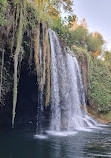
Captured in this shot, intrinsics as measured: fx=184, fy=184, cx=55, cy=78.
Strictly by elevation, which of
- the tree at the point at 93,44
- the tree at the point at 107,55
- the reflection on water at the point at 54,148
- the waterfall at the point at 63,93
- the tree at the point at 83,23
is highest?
the tree at the point at 83,23

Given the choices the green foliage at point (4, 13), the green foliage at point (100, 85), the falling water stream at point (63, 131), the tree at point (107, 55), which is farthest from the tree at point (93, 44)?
the green foliage at point (4, 13)

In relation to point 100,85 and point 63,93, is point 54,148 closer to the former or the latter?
point 63,93

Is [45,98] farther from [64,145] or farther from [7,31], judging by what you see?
[7,31]

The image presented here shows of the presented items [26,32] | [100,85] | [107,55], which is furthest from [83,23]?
[26,32]

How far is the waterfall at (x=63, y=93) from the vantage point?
33.9 ft

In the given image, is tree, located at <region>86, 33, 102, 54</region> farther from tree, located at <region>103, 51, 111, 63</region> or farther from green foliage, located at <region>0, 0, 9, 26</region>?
green foliage, located at <region>0, 0, 9, 26</region>

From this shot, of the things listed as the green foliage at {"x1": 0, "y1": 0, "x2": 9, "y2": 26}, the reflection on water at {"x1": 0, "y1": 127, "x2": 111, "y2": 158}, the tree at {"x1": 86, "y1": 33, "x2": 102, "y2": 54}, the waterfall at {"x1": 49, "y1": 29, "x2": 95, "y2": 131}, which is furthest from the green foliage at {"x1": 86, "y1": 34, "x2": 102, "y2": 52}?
the green foliage at {"x1": 0, "y1": 0, "x2": 9, "y2": 26}

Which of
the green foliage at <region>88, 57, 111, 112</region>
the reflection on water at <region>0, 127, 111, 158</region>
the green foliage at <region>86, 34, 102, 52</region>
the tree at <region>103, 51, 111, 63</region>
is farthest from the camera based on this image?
the tree at <region>103, 51, 111, 63</region>

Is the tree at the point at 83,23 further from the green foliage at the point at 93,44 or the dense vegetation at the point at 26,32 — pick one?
the dense vegetation at the point at 26,32

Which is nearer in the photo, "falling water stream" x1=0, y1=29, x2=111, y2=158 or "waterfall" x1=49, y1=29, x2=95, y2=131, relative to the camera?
"falling water stream" x1=0, y1=29, x2=111, y2=158

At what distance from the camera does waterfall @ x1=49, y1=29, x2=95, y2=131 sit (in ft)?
33.9

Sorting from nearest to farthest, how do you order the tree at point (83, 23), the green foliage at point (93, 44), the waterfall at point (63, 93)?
the waterfall at point (63, 93)
the green foliage at point (93, 44)
the tree at point (83, 23)

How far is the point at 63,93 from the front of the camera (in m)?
10.9

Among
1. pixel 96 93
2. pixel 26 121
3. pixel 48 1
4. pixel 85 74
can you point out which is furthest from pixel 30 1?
pixel 96 93
